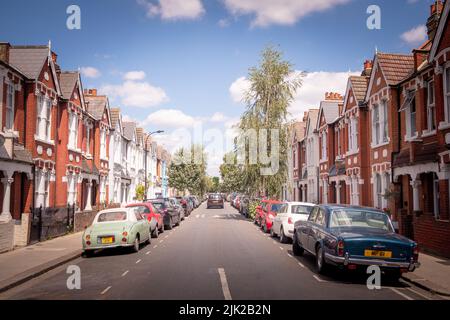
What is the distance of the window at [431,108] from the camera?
1500 centimetres

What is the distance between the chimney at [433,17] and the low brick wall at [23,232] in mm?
19122

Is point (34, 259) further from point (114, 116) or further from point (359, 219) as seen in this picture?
point (114, 116)

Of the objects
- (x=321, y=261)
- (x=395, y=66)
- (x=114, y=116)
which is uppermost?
(x=114, y=116)

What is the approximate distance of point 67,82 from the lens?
23016mm

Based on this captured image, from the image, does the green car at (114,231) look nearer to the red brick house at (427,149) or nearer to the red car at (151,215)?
the red car at (151,215)

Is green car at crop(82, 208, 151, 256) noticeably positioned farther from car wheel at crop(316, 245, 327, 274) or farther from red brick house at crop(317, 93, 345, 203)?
red brick house at crop(317, 93, 345, 203)

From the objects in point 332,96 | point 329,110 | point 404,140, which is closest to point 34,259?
point 404,140

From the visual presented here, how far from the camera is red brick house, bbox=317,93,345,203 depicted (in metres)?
28.0

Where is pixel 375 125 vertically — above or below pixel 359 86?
below

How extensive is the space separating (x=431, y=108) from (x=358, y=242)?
914cm

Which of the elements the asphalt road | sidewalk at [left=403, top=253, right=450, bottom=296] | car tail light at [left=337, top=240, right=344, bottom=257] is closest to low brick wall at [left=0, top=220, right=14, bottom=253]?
the asphalt road

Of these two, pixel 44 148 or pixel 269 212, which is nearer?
pixel 44 148
